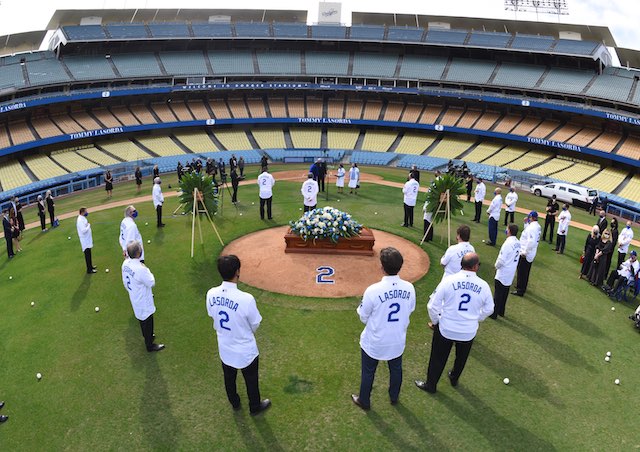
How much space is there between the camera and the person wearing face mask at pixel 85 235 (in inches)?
545

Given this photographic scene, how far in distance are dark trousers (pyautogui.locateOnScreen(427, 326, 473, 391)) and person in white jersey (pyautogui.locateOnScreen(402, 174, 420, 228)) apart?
1039 cm

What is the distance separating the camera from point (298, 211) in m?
21.6

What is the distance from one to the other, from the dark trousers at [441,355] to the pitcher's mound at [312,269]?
4630mm

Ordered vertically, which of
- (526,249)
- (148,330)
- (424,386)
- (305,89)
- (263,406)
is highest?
(305,89)

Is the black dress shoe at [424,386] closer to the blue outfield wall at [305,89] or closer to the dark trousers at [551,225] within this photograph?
the dark trousers at [551,225]

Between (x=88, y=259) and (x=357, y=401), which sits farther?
(x=88, y=259)

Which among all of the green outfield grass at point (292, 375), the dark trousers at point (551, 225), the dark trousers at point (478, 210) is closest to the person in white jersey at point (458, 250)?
the green outfield grass at point (292, 375)

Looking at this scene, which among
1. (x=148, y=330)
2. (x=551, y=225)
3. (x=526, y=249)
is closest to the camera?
(x=148, y=330)

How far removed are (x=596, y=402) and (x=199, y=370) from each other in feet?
27.2

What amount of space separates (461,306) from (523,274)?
646 centimetres

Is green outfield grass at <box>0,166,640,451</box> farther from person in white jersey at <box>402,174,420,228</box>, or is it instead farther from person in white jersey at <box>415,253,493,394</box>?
person in white jersey at <box>402,174,420,228</box>

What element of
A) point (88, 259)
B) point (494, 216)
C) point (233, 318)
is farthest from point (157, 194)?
point (494, 216)

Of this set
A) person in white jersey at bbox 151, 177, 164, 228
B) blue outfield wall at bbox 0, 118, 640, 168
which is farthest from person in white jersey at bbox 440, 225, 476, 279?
blue outfield wall at bbox 0, 118, 640, 168

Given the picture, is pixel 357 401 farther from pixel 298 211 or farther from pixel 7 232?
pixel 7 232
